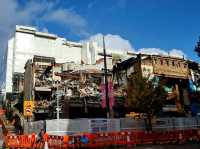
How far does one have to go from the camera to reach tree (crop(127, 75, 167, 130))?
99.3 ft

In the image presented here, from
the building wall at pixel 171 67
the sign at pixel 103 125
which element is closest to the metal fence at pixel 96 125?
the sign at pixel 103 125

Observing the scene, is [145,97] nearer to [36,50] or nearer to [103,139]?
[103,139]

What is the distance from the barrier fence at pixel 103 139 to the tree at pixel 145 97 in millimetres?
5124

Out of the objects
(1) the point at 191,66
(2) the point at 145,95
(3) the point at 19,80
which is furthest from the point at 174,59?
(3) the point at 19,80

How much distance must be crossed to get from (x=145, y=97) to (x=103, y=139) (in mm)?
9618

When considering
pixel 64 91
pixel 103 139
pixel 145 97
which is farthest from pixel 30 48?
pixel 103 139

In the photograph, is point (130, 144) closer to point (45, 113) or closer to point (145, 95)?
point (145, 95)

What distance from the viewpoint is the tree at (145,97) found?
30.3 meters

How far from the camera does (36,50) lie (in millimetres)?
66500

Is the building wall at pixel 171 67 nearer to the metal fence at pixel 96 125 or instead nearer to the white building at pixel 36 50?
the metal fence at pixel 96 125

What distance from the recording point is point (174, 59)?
4900 centimetres

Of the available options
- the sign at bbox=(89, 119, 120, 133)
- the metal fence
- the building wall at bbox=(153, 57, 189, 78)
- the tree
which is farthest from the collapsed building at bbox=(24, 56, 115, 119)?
the sign at bbox=(89, 119, 120, 133)

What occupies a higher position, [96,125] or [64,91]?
[64,91]

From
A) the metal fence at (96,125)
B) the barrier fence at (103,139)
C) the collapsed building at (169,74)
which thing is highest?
the collapsed building at (169,74)
